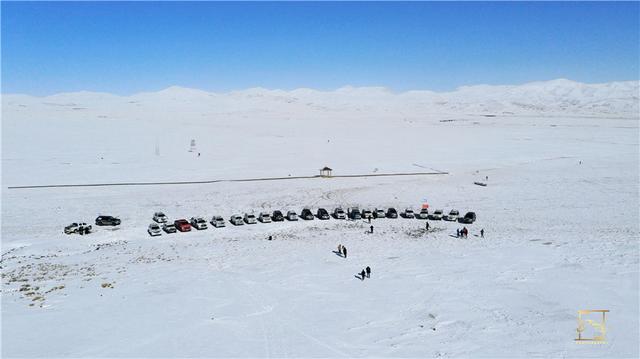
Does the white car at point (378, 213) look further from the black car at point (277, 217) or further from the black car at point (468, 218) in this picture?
the black car at point (277, 217)

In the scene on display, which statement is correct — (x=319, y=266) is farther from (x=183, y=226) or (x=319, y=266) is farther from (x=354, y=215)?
(x=183, y=226)

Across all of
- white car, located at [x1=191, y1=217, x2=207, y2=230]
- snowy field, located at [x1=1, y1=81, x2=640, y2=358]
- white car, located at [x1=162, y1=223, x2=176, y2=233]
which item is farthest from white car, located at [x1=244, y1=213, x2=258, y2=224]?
white car, located at [x1=162, y1=223, x2=176, y2=233]

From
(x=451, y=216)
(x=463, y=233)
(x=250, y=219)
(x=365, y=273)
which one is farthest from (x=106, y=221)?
(x=451, y=216)

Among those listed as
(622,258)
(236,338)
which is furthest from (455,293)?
(622,258)

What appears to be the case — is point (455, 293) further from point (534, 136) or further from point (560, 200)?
point (534, 136)

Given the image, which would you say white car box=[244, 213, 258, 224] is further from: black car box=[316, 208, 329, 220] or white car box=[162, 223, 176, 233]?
white car box=[162, 223, 176, 233]

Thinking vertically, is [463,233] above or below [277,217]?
below
